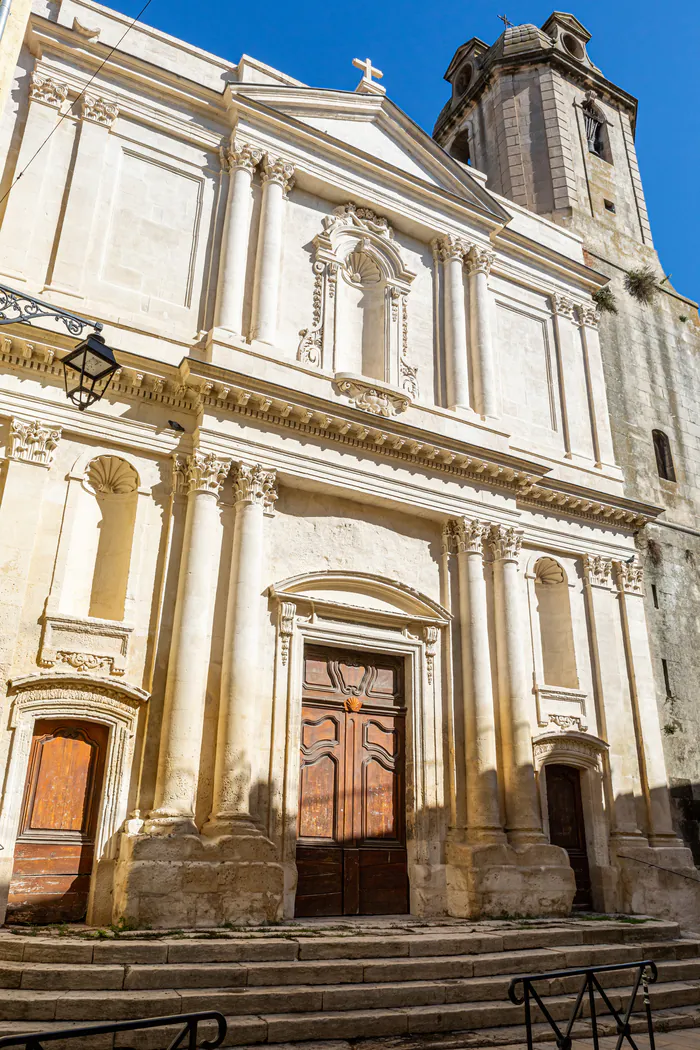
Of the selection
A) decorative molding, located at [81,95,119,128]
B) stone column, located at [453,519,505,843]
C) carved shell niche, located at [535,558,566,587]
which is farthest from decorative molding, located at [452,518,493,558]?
decorative molding, located at [81,95,119,128]

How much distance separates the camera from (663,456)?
18250 millimetres

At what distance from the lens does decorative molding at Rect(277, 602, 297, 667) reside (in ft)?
37.3

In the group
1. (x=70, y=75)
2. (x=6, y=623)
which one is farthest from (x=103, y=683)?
(x=70, y=75)

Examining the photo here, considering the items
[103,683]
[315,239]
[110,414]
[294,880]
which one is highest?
[315,239]

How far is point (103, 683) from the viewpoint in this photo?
10.0 meters

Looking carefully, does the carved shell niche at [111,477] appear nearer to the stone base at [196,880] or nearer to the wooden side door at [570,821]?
the stone base at [196,880]

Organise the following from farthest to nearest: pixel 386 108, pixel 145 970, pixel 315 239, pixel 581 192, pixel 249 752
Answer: pixel 581 192 < pixel 386 108 < pixel 315 239 < pixel 249 752 < pixel 145 970

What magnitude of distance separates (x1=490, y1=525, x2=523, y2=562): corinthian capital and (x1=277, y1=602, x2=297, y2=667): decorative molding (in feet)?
12.9

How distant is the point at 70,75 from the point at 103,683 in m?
9.33

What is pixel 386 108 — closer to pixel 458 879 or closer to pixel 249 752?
pixel 249 752

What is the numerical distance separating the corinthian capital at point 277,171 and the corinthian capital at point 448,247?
3352 mm

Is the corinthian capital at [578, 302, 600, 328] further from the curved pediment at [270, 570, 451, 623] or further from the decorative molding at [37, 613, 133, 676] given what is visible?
the decorative molding at [37, 613, 133, 676]

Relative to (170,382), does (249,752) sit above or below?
below

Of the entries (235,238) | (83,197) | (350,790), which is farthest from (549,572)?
(83,197)
